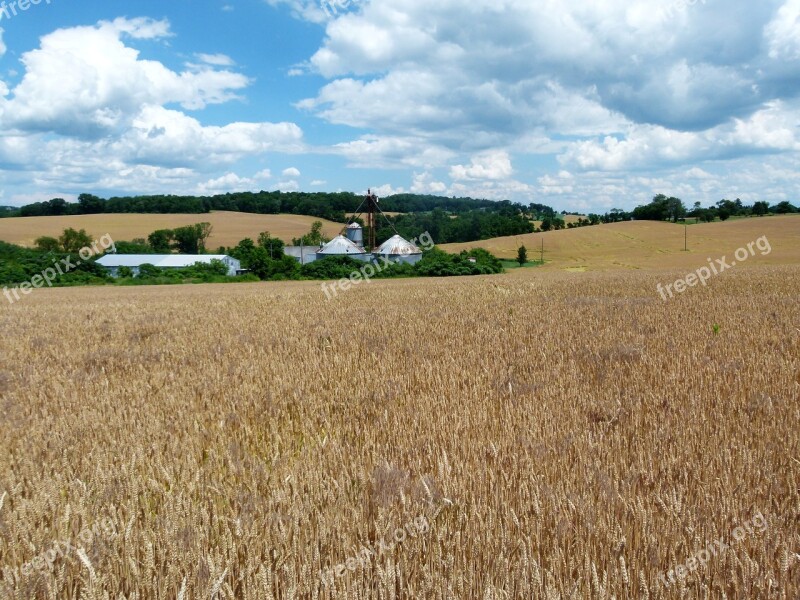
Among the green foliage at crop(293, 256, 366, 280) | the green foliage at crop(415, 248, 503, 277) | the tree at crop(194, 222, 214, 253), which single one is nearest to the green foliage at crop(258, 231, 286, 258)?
the tree at crop(194, 222, 214, 253)

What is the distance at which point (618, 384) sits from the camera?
542cm

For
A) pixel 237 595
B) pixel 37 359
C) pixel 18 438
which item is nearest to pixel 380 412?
pixel 237 595

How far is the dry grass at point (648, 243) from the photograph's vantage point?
233ft

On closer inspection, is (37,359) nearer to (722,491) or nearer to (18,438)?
(18,438)

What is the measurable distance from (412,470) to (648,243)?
312ft

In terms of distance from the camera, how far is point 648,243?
3519 inches

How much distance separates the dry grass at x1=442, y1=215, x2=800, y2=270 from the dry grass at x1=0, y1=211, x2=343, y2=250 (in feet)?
153

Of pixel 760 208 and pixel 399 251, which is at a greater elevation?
pixel 760 208

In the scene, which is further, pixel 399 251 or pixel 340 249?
pixel 340 249

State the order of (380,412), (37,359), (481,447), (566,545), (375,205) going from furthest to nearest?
(375,205), (37,359), (380,412), (481,447), (566,545)

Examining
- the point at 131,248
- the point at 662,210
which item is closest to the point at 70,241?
the point at 131,248

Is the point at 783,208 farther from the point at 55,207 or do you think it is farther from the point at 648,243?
the point at 55,207

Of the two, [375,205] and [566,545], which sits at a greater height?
[375,205]

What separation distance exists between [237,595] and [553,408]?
117 inches
